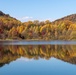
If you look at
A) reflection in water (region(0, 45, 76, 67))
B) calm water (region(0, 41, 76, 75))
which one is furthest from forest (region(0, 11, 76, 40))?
calm water (region(0, 41, 76, 75))

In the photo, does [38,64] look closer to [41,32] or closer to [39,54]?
[39,54]

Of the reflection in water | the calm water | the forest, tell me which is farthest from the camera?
the forest

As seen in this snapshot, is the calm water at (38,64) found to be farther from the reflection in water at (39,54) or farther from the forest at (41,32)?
the forest at (41,32)

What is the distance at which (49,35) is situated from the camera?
355 ft

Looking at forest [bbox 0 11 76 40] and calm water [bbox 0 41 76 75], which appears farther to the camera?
forest [bbox 0 11 76 40]

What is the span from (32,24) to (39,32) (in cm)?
976

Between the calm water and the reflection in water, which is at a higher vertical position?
the calm water

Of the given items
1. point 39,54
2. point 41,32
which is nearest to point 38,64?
point 39,54

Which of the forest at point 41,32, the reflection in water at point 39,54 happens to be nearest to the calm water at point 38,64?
the reflection in water at point 39,54

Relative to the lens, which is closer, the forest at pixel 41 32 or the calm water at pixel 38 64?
the calm water at pixel 38 64

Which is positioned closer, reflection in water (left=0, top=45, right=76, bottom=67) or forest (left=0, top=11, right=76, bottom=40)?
reflection in water (left=0, top=45, right=76, bottom=67)

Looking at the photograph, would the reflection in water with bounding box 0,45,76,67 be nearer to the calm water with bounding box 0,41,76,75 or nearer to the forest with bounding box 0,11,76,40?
the calm water with bounding box 0,41,76,75

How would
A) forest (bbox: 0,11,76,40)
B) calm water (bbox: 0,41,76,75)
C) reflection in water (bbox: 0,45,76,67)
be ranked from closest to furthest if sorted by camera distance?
calm water (bbox: 0,41,76,75), reflection in water (bbox: 0,45,76,67), forest (bbox: 0,11,76,40)

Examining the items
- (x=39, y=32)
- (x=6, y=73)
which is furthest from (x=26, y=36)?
(x=6, y=73)
